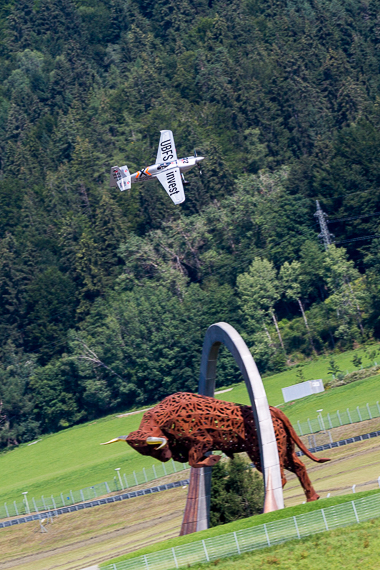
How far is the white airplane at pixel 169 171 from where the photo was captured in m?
68.7

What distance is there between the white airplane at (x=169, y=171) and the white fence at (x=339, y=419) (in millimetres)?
19606

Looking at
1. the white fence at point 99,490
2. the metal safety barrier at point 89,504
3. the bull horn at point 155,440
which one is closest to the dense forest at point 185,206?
the white fence at point 99,490

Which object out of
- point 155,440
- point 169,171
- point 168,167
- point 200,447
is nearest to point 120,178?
point 169,171

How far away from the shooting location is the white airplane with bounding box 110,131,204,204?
68.7m

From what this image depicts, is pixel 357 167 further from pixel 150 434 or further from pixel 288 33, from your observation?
pixel 150 434

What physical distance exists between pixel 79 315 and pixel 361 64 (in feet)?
234

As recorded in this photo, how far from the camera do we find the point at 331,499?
3100 centimetres

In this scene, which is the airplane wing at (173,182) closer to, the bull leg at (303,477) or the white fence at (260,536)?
the bull leg at (303,477)

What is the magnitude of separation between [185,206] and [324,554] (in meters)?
100

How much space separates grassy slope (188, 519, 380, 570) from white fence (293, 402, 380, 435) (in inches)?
1000

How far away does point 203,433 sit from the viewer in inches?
1230

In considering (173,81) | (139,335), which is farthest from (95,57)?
(139,335)

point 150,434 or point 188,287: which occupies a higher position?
point 188,287

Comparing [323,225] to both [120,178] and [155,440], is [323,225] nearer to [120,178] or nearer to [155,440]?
[120,178]
